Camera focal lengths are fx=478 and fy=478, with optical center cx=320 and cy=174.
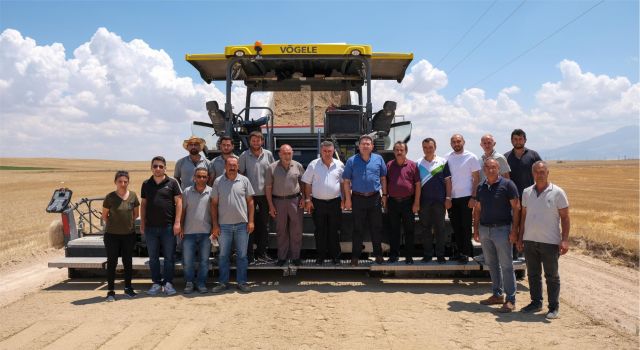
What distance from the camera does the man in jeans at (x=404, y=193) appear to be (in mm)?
6176

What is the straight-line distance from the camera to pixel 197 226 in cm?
586

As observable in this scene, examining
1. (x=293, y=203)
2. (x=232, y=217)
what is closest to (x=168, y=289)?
(x=232, y=217)

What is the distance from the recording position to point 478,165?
6.13m

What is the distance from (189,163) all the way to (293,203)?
1.48 meters

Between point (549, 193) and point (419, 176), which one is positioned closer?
point (549, 193)

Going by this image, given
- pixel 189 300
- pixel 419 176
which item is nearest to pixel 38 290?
pixel 189 300

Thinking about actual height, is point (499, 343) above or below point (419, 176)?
below

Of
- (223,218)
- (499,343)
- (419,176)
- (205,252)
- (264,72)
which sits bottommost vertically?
(499,343)

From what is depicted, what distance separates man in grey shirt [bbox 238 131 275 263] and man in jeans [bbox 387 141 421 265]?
64.6 inches

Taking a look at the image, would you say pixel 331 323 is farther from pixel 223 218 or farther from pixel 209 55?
pixel 209 55

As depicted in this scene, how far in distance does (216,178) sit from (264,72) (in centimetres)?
255

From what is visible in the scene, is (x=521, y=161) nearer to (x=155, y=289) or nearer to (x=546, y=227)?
(x=546, y=227)

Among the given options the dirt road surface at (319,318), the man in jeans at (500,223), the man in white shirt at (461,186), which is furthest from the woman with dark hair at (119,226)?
the man in jeans at (500,223)

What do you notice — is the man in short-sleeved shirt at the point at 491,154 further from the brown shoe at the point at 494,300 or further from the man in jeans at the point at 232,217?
the man in jeans at the point at 232,217
